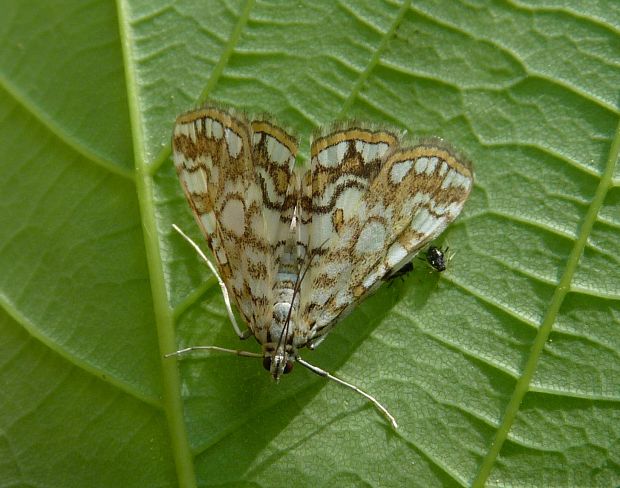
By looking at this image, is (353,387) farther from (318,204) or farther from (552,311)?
(552,311)

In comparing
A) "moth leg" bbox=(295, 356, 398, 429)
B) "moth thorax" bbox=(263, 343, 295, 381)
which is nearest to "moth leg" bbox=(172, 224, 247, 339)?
"moth thorax" bbox=(263, 343, 295, 381)

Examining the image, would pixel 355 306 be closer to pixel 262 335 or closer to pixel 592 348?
pixel 262 335

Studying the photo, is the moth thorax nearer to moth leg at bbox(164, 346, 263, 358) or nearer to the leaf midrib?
moth leg at bbox(164, 346, 263, 358)

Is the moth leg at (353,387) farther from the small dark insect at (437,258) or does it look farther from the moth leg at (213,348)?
the small dark insect at (437,258)

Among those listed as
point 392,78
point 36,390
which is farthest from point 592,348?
point 36,390

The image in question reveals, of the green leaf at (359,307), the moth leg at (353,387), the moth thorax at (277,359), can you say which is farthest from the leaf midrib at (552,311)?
the moth thorax at (277,359)

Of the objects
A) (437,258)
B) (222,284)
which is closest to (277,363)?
(222,284)
